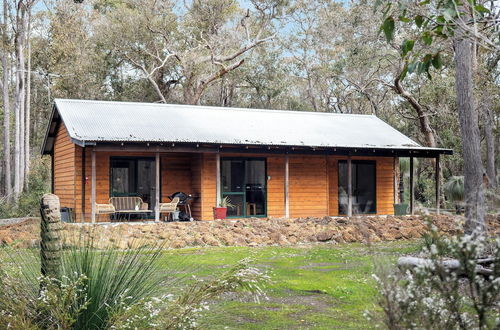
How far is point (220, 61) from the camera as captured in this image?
32188 millimetres

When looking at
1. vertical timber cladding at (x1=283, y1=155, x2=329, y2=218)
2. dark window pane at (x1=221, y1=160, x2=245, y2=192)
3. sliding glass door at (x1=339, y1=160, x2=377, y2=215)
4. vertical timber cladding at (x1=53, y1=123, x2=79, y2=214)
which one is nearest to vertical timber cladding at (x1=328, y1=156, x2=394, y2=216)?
sliding glass door at (x1=339, y1=160, x2=377, y2=215)

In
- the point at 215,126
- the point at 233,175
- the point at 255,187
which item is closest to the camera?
the point at 215,126

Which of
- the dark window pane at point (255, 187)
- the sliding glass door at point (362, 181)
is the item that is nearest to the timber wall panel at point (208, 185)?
the dark window pane at point (255, 187)

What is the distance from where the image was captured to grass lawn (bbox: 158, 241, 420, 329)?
17.7 feet

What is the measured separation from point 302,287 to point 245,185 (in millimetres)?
11431

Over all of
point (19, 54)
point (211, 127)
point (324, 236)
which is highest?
point (19, 54)

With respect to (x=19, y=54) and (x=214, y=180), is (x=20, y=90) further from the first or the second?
(x=214, y=180)

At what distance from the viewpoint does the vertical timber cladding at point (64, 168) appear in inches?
679

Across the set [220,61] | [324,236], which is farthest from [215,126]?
[220,61]

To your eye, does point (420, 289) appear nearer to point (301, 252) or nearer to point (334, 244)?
point (301, 252)

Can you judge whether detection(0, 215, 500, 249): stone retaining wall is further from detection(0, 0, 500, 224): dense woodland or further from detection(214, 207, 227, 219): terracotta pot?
detection(0, 0, 500, 224): dense woodland

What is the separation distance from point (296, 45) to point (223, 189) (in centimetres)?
1960

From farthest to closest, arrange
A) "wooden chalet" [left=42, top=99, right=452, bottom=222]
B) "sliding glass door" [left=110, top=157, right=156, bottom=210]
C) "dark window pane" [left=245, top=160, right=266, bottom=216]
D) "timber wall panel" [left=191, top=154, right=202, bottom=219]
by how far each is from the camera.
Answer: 1. "dark window pane" [left=245, top=160, right=266, bottom=216]
2. "timber wall panel" [left=191, top=154, right=202, bottom=219]
3. "sliding glass door" [left=110, top=157, right=156, bottom=210]
4. "wooden chalet" [left=42, top=99, right=452, bottom=222]

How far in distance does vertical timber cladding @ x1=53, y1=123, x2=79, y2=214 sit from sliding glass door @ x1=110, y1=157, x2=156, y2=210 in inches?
43.0
